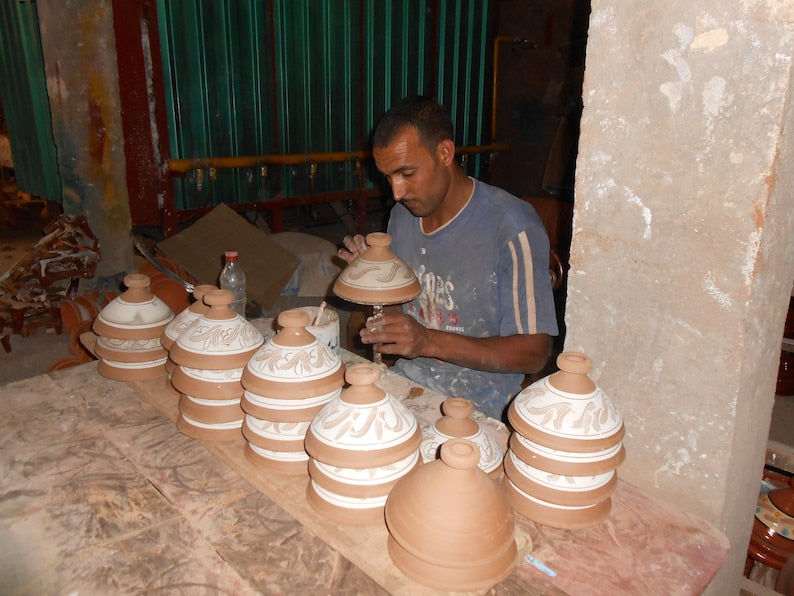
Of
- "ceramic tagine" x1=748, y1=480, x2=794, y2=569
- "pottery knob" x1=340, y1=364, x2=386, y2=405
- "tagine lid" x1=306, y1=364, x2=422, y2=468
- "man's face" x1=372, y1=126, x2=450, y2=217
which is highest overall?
"man's face" x1=372, y1=126, x2=450, y2=217

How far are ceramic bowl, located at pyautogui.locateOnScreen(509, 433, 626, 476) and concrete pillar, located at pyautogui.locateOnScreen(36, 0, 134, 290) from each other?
422 centimetres

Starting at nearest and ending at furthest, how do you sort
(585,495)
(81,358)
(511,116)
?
(585,495) → (81,358) → (511,116)

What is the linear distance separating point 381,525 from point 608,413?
58 cm

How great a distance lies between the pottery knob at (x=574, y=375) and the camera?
1360mm

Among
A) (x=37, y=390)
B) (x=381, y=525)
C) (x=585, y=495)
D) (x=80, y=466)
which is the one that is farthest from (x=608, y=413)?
(x=37, y=390)

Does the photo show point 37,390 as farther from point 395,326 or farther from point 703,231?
point 703,231

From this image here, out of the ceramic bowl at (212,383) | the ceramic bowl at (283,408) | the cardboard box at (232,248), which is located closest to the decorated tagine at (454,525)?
the ceramic bowl at (283,408)

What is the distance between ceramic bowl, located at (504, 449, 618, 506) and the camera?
4.48 feet

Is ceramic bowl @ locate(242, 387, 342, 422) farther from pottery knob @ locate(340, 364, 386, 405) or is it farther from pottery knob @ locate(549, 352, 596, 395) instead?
pottery knob @ locate(549, 352, 596, 395)

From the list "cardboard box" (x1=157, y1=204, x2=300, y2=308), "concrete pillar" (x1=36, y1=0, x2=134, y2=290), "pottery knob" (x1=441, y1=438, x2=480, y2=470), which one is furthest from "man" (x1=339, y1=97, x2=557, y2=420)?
"concrete pillar" (x1=36, y1=0, x2=134, y2=290)

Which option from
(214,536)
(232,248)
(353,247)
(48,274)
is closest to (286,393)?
(214,536)

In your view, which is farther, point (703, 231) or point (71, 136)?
point (71, 136)

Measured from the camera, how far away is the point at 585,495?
1.36m

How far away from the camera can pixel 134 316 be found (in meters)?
2.09
